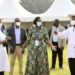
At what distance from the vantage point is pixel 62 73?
499 inches

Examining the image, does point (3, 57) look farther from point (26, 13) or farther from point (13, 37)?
point (26, 13)

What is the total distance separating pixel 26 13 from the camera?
25172 millimetres

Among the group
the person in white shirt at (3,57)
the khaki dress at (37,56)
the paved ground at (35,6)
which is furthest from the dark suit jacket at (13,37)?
the paved ground at (35,6)

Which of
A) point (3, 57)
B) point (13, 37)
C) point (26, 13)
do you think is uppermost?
point (26, 13)

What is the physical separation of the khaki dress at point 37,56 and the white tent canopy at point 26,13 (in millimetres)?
13444

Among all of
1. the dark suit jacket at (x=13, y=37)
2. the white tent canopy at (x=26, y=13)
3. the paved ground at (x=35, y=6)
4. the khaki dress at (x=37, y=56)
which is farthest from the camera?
the paved ground at (x=35, y=6)

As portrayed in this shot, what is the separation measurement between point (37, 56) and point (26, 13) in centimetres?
1505

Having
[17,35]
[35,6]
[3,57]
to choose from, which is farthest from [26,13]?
[3,57]

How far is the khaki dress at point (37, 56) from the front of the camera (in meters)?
10.2

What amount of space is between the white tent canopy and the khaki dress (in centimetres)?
1344

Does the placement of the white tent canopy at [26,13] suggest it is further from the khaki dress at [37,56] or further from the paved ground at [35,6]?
the khaki dress at [37,56]

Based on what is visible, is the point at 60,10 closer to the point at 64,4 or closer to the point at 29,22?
the point at 64,4

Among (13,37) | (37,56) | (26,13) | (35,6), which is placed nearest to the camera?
(37,56)

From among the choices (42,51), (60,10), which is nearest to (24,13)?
(60,10)
